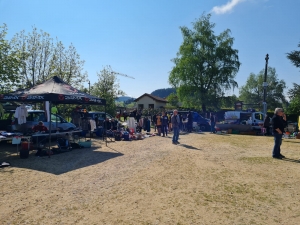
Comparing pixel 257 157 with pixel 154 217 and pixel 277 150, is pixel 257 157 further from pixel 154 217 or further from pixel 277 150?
pixel 154 217

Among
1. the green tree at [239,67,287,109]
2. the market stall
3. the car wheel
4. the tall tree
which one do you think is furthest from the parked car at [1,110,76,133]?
the green tree at [239,67,287,109]

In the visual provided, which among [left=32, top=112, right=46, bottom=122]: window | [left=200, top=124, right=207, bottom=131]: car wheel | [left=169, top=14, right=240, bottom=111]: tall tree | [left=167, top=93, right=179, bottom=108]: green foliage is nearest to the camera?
[left=32, top=112, right=46, bottom=122]: window

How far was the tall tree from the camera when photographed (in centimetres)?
3155

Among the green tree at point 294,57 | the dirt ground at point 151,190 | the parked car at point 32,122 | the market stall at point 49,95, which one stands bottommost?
the dirt ground at point 151,190

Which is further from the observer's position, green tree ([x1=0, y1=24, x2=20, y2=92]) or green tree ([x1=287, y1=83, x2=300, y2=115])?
green tree ([x1=287, y1=83, x2=300, y2=115])

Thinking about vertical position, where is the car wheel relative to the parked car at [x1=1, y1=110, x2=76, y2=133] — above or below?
below

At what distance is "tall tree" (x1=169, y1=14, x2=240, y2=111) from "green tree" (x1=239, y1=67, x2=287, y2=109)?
27.9 m

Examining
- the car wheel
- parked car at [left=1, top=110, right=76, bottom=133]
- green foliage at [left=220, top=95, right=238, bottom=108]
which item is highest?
green foliage at [left=220, top=95, right=238, bottom=108]

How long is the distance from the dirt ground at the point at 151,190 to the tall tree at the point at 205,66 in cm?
2328

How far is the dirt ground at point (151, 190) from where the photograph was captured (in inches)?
168

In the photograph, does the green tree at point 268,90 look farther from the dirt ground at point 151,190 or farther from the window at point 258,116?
the dirt ground at point 151,190

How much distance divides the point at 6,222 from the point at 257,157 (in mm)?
8414

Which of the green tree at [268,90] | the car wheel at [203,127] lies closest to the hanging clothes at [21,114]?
the car wheel at [203,127]

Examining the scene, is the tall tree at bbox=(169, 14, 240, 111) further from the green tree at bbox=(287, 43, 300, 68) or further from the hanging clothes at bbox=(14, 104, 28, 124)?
the hanging clothes at bbox=(14, 104, 28, 124)
